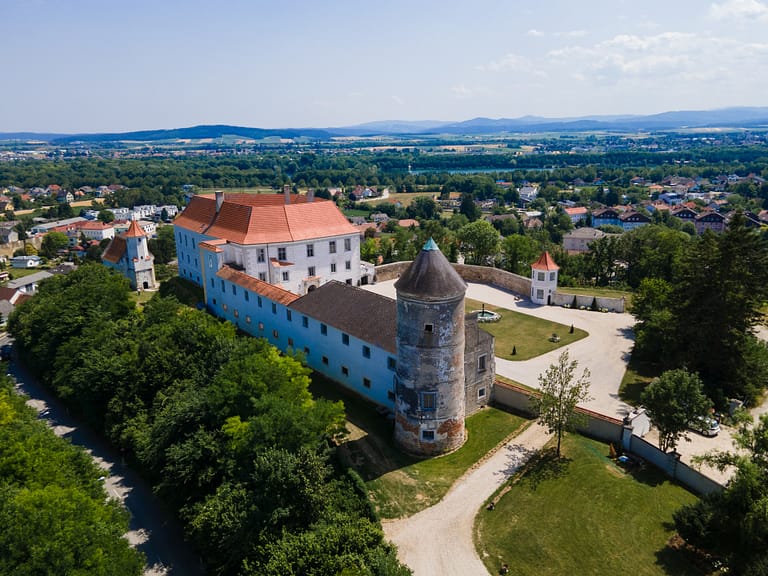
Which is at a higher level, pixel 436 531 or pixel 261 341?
pixel 261 341

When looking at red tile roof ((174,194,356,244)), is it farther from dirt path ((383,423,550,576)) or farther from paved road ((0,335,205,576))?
dirt path ((383,423,550,576))

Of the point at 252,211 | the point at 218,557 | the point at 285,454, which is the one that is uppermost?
the point at 252,211

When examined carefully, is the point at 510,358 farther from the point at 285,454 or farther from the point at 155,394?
the point at 155,394

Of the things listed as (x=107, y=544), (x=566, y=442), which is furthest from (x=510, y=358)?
(x=107, y=544)

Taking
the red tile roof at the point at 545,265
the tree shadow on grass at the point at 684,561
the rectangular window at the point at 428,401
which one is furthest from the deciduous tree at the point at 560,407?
the red tile roof at the point at 545,265

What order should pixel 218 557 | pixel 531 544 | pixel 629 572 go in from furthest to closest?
pixel 218 557 → pixel 531 544 → pixel 629 572

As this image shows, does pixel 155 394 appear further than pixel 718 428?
Yes

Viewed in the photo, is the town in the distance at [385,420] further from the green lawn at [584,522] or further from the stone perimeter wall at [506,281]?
the stone perimeter wall at [506,281]
